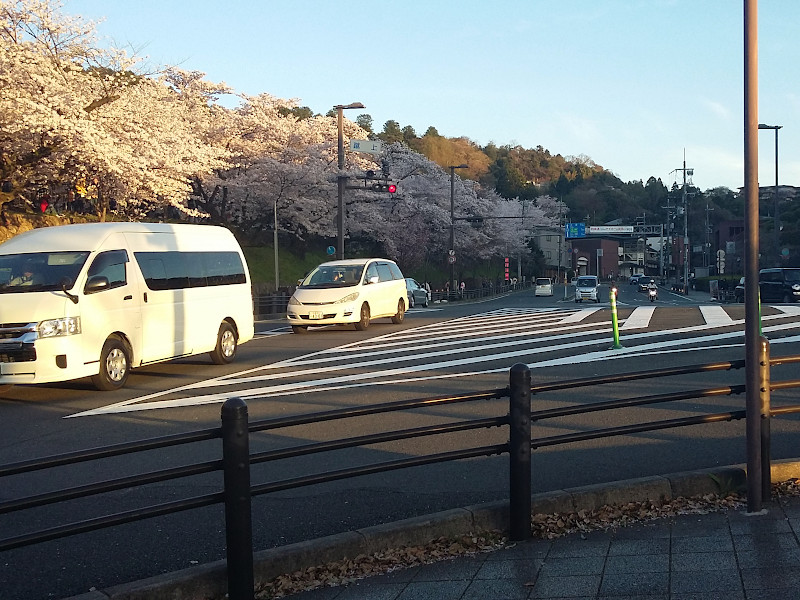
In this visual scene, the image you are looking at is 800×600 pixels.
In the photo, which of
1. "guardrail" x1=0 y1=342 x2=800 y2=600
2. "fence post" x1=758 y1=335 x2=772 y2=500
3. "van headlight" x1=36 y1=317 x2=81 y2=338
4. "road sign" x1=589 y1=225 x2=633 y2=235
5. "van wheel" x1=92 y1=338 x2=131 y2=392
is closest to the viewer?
"guardrail" x1=0 y1=342 x2=800 y2=600

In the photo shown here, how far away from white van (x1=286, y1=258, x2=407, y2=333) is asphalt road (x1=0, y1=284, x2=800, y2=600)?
82.4 inches

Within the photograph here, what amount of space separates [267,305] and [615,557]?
29.0 m

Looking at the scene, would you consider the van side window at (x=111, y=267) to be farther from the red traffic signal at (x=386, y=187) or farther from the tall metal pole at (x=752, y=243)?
the red traffic signal at (x=386, y=187)

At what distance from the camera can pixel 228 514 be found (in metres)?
4.25

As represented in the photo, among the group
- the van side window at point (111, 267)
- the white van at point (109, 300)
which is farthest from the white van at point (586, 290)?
the van side window at point (111, 267)

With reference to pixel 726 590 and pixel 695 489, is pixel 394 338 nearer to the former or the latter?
pixel 695 489

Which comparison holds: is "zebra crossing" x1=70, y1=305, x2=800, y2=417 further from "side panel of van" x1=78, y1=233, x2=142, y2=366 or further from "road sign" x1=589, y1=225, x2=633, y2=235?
"road sign" x1=589, y1=225, x2=633, y2=235

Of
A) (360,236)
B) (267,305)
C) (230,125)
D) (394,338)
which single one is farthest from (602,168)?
(394,338)

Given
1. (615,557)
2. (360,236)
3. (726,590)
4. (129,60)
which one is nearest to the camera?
(726,590)

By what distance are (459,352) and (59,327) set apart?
7529 millimetres

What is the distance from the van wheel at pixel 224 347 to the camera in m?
15.2

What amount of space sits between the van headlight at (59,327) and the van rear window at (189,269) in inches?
75.9

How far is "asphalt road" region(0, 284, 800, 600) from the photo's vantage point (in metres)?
5.55

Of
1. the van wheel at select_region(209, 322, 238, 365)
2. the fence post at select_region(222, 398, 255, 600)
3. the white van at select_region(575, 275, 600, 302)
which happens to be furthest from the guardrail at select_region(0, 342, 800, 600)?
the white van at select_region(575, 275, 600, 302)
